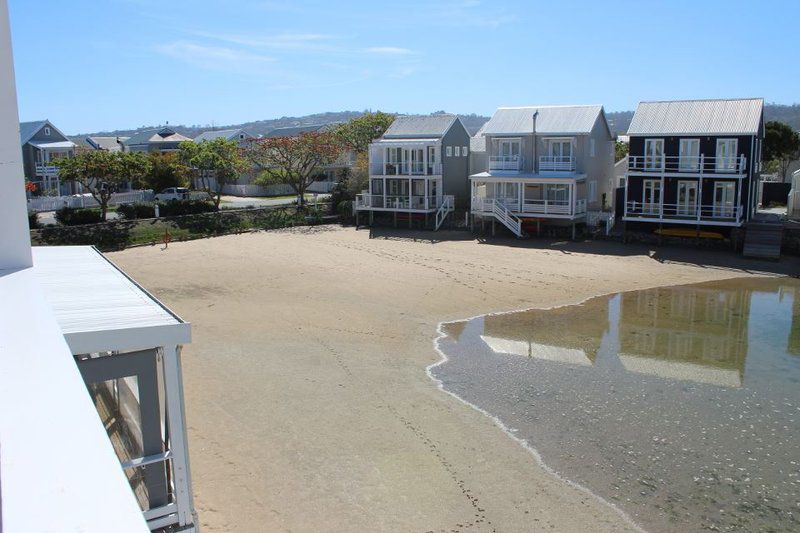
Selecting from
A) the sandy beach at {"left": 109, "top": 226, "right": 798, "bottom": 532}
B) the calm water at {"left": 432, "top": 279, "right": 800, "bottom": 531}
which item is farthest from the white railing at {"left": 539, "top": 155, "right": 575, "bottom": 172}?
the calm water at {"left": 432, "top": 279, "right": 800, "bottom": 531}

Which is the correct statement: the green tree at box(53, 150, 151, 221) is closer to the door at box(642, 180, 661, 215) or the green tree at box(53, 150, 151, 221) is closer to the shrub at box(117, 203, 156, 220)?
the shrub at box(117, 203, 156, 220)

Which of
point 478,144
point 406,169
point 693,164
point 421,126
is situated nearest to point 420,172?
point 406,169

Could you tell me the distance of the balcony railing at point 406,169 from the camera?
1620 inches

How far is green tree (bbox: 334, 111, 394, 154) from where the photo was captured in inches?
2103

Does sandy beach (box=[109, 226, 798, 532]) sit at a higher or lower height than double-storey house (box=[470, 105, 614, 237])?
lower

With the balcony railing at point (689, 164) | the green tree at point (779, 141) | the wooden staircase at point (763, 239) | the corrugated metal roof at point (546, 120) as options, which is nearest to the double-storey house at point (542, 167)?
the corrugated metal roof at point (546, 120)

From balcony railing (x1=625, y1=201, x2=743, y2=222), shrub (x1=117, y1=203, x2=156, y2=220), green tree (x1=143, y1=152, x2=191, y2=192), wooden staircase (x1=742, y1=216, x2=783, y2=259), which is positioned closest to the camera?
wooden staircase (x1=742, y1=216, x2=783, y2=259)

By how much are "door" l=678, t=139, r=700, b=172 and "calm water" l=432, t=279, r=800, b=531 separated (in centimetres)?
937

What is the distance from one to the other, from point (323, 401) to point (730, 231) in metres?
25.4

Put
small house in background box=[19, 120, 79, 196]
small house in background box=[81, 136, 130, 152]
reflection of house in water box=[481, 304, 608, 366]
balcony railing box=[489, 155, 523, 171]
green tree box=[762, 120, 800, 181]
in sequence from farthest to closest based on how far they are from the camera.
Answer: small house in background box=[81, 136, 130, 152], small house in background box=[19, 120, 79, 196], green tree box=[762, 120, 800, 181], balcony railing box=[489, 155, 523, 171], reflection of house in water box=[481, 304, 608, 366]

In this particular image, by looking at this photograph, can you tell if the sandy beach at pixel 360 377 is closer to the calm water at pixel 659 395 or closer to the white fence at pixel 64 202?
the calm water at pixel 659 395

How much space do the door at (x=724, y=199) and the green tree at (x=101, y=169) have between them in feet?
105

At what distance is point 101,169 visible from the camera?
38.5 metres

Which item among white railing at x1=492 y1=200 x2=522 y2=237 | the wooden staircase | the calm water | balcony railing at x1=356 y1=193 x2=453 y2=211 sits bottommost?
the calm water
